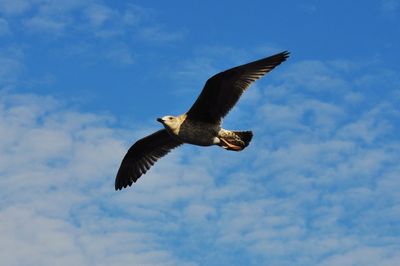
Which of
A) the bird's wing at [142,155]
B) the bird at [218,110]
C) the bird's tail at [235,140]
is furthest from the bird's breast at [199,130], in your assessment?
the bird's wing at [142,155]

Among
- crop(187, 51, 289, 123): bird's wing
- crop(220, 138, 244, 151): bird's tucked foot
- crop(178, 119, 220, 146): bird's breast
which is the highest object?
crop(187, 51, 289, 123): bird's wing

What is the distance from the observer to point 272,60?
1575 centimetres

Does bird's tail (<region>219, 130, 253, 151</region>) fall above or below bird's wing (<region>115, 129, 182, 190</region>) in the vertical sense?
below

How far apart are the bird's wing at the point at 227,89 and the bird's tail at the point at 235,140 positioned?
42cm

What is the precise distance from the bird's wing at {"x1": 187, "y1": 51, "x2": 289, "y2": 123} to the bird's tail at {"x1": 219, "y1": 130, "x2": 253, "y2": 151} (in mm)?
420

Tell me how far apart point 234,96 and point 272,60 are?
3.65 feet

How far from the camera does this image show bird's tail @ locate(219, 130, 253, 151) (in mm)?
16161

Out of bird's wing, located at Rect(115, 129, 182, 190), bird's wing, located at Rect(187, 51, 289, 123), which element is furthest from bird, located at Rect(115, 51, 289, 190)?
bird's wing, located at Rect(115, 129, 182, 190)

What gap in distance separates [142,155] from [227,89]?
4.15 metres

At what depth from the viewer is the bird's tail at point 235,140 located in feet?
53.0

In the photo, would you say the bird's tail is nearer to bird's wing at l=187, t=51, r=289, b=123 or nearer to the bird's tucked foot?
the bird's tucked foot

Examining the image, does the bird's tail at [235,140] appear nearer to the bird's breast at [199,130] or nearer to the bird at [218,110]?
the bird at [218,110]

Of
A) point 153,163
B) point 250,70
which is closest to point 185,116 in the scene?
point 250,70

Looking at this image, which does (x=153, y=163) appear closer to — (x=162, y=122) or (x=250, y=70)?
(x=162, y=122)
